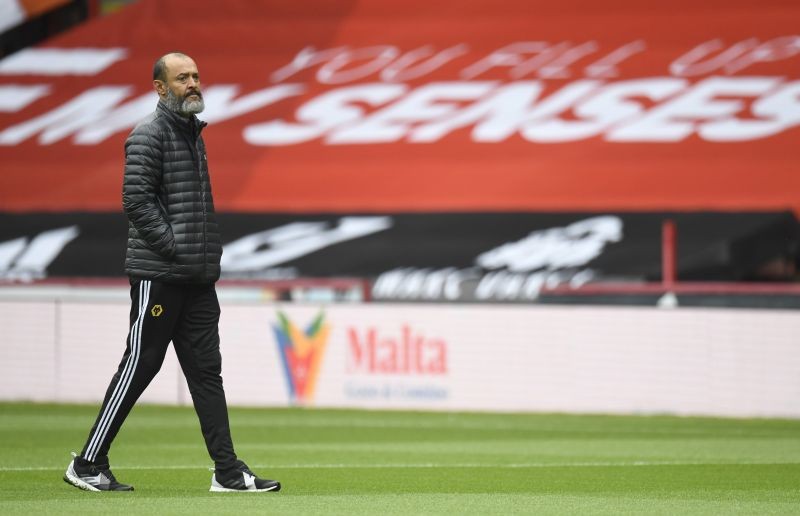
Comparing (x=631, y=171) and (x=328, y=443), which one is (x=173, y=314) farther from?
(x=631, y=171)

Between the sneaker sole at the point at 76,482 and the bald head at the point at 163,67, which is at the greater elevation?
the bald head at the point at 163,67

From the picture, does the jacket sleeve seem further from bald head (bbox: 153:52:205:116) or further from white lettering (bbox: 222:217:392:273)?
white lettering (bbox: 222:217:392:273)

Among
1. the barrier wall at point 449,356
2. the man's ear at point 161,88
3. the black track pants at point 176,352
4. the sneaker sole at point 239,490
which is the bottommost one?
the barrier wall at point 449,356

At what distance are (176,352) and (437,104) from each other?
1642cm

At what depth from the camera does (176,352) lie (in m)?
7.16

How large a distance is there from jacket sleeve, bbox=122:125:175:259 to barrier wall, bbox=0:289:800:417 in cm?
814

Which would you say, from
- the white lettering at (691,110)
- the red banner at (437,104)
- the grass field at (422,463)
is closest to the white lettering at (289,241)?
the red banner at (437,104)

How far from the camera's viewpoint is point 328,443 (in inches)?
449

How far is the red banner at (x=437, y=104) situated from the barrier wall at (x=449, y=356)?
20.1ft

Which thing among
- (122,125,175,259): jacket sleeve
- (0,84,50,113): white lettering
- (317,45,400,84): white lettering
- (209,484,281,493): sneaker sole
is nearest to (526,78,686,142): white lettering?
(317,45,400,84): white lettering

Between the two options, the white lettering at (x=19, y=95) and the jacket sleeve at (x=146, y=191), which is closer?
the jacket sleeve at (x=146, y=191)

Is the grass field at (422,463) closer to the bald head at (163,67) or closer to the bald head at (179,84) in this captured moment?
Result: the bald head at (179,84)

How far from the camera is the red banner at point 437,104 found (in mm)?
21734

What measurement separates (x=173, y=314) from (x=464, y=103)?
16285mm
